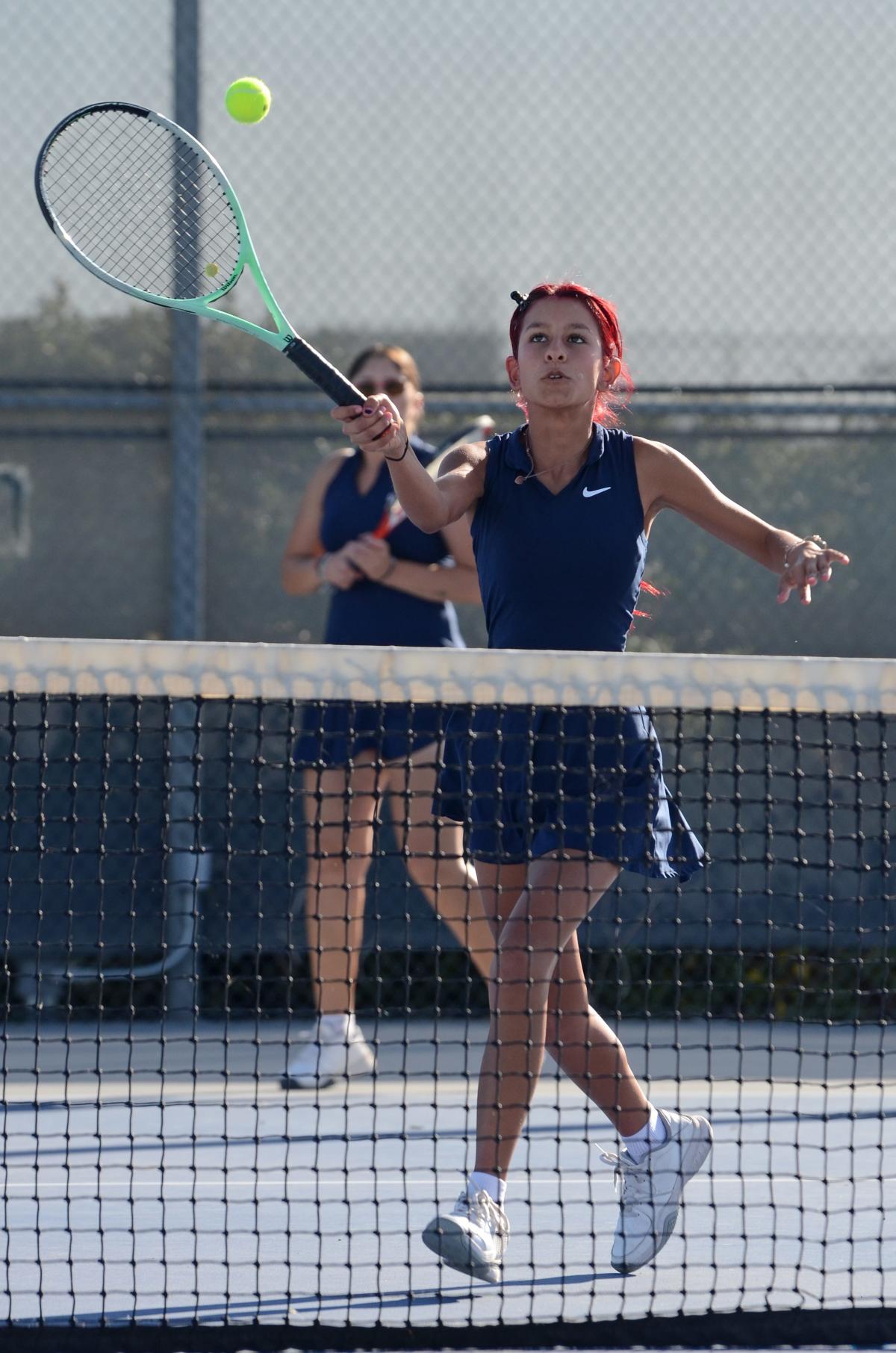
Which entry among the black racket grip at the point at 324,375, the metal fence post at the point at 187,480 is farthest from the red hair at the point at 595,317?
the metal fence post at the point at 187,480

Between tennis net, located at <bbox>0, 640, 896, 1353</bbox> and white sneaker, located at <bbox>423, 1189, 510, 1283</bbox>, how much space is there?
0.06 metres

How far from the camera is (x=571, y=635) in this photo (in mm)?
2666

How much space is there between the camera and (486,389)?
4.98 m

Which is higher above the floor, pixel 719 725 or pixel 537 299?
pixel 537 299

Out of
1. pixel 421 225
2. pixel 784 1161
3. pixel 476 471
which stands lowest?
pixel 784 1161

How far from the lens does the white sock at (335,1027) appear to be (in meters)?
3.79

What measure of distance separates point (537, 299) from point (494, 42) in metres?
2.60

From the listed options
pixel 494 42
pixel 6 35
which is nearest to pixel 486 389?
pixel 494 42

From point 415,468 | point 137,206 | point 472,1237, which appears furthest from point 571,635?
point 137,206

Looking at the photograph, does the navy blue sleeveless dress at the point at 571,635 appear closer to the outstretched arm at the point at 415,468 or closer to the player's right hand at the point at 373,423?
the outstretched arm at the point at 415,468

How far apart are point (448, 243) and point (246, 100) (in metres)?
1.94

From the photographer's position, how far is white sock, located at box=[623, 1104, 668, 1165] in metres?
2.63

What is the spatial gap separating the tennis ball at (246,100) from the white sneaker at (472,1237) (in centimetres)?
185

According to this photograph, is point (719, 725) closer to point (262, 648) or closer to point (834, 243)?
point (834, 243)
